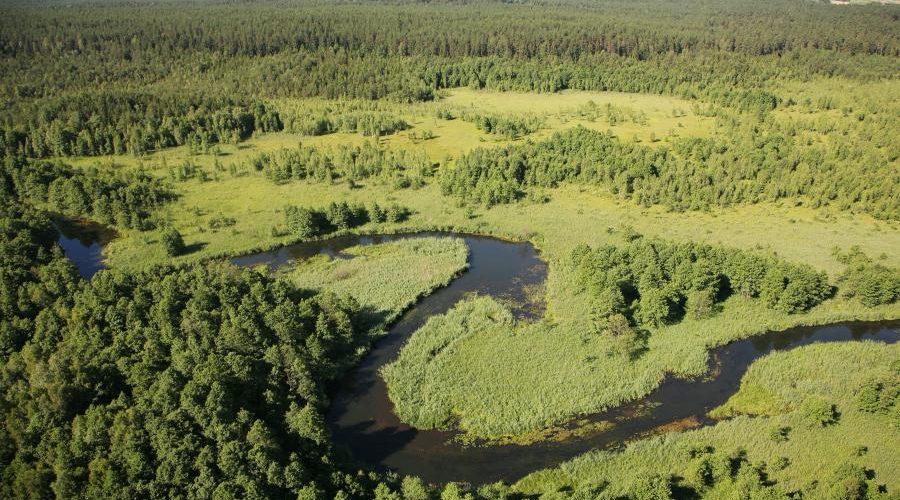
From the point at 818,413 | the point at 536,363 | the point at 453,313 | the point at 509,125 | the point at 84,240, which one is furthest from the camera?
the point at 509,125

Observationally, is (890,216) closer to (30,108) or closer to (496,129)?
(496,129)

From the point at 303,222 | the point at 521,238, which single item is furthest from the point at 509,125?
the point at 303,222

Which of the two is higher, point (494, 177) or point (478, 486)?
point (494, 177)

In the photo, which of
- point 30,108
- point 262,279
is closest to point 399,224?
point 262,279

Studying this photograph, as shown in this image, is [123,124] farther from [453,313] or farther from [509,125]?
[453,313]

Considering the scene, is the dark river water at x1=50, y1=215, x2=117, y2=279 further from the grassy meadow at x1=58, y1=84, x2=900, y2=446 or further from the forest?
the grassy meadow at x1=58, y1=84, x2=900, y2=446
